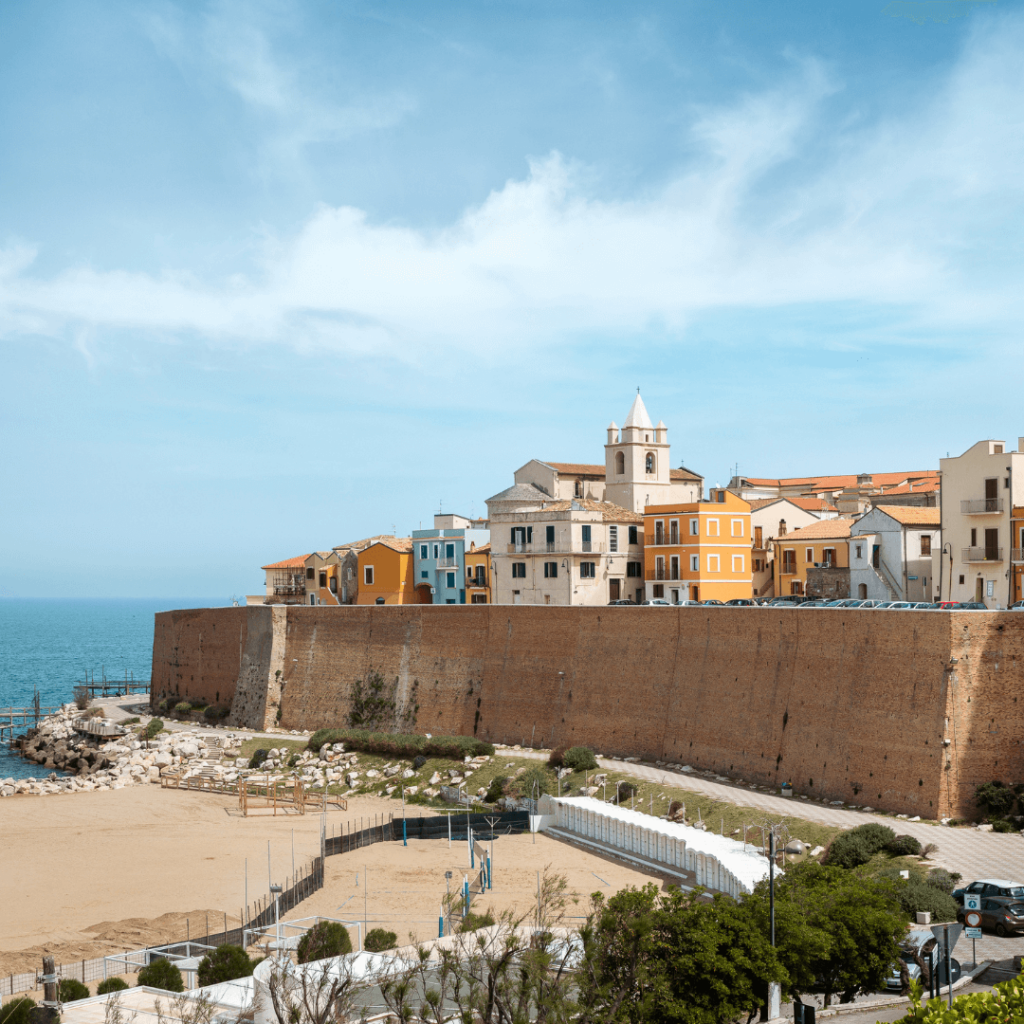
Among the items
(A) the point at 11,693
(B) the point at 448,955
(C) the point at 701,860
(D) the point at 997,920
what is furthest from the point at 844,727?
(A) the point at 11,693

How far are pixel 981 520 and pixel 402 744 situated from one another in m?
23.8

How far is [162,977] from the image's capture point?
22172 millimetres

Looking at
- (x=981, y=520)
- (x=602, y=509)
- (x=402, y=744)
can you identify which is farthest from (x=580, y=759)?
(x=602, y=509)

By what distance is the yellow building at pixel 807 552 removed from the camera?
52312mm

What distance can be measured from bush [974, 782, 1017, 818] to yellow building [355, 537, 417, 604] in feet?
123

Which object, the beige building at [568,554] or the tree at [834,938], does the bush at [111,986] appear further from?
the beige building at [568,554]

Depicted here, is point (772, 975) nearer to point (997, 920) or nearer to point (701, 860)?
point (997, 920)

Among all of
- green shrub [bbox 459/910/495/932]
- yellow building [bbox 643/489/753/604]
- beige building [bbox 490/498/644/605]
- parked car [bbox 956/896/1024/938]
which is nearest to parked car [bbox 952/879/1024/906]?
parked car [bbox 956/896/1024/938]

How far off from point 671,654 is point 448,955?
25446 millimetres

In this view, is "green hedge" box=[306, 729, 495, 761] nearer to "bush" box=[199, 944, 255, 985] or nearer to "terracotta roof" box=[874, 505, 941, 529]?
"terracotta roof" box=[874, 505, 941, 529]

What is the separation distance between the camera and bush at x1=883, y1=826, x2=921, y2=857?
91.3 feet

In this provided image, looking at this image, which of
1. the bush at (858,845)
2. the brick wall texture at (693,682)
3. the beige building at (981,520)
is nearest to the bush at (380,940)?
the bush at (858,845)

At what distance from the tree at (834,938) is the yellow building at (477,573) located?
136ft

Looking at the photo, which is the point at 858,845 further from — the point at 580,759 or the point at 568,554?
the point at 568,554
